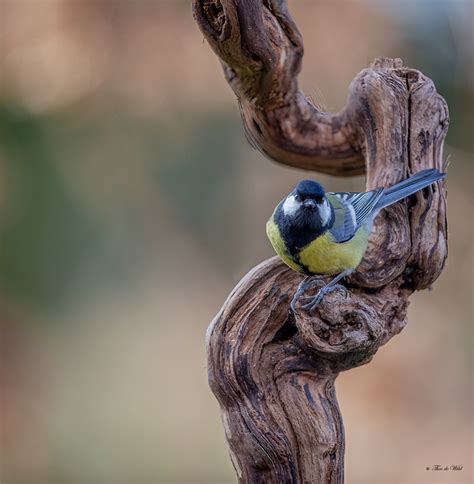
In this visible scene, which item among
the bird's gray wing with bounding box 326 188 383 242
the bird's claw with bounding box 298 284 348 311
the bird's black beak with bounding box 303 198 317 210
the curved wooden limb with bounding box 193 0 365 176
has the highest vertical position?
the curved wooden limb with bounding box 193 0 365 176

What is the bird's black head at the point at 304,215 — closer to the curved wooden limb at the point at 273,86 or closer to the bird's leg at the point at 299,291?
the bird's leg at the point at 299,291

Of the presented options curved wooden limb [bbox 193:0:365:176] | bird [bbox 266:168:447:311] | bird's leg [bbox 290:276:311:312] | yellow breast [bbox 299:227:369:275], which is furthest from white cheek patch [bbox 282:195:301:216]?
curved wooden limb [bbox 193:0:365:176]

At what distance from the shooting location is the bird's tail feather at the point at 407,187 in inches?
96.3

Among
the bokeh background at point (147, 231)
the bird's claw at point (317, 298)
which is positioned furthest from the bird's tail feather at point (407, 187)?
the bokeh background at point (147, 231)

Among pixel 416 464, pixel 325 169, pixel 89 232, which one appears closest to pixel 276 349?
pixel 325 169

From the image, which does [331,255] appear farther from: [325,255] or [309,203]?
[309,203]

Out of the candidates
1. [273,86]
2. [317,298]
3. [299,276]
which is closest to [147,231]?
[273,86]

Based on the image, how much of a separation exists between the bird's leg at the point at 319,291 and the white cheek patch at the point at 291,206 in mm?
240

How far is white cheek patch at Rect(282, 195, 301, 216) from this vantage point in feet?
7.77

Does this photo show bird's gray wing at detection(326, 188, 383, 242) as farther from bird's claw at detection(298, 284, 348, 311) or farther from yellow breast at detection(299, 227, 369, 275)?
bird's claw at detection(298, 284, 348, 311)

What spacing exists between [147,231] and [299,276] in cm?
295

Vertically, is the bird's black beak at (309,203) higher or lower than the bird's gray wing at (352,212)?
higher

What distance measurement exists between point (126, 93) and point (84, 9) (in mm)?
699

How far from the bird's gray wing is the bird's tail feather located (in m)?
0.02
